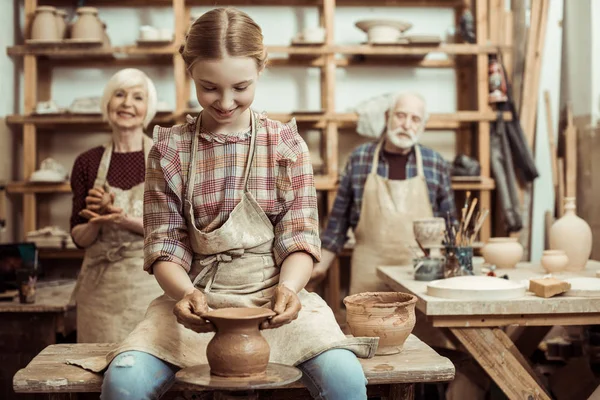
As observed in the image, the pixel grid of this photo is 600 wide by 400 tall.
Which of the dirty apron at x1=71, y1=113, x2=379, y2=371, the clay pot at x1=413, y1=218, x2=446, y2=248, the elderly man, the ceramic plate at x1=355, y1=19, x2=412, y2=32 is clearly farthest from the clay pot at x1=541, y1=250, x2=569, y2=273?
the ceramic plate at x1=355, y1=19, x2=412, y2=32

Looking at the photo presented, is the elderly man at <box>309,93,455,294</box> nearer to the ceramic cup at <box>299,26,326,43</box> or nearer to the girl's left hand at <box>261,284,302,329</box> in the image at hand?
the ceramic cup at <box>299,26,326,43</box>

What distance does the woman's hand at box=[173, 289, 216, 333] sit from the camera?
6.66ft

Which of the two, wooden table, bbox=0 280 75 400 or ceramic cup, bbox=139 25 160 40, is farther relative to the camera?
ceramic cup, bbox=139 25 160 40

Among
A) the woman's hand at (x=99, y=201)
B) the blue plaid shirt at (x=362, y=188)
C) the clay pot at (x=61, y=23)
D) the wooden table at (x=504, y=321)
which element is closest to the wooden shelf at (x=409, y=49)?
the blue plaid shirt at (x=362, y=188)

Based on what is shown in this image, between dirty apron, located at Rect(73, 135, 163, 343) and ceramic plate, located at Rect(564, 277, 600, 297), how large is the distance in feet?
6.23

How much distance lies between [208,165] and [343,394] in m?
0.83

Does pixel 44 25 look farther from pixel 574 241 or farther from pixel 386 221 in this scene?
pixel 574 241

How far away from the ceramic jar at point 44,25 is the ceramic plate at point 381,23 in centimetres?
223

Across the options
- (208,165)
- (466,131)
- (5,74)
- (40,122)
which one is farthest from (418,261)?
(5,74)

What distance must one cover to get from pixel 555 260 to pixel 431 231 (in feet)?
2.10

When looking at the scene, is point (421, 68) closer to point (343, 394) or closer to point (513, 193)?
point (513, 193)

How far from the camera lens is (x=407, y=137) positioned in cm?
471

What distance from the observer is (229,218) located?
234 cm

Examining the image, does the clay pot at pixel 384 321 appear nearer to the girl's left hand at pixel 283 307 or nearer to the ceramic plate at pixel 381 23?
the girl's left hand at pixel 283 307
